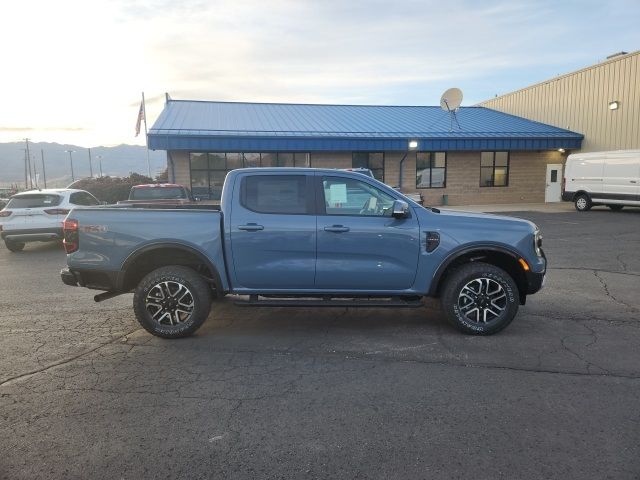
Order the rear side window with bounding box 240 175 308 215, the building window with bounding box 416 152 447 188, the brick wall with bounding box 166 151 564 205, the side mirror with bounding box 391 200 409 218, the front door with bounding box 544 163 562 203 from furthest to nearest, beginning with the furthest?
1. the front door with bounding box 544 163 562 203
2. the building window with bounding box 416 152 447 188
3. the brick wall with bounding box 166 151 564 205
4. the rear side window with bounding box 240 175 308 215
5. the side mirror with bounding box 391 200 409 218

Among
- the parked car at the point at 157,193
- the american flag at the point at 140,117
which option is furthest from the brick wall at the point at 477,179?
the american flag at the point at 140,117

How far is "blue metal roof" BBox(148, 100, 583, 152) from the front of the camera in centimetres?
2014

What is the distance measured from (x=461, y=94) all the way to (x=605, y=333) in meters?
19.8

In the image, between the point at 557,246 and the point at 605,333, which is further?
the point at 557,246

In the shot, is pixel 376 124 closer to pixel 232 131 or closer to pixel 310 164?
pixel 310 164

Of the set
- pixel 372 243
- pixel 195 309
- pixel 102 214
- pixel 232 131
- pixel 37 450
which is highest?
pixel 232 131

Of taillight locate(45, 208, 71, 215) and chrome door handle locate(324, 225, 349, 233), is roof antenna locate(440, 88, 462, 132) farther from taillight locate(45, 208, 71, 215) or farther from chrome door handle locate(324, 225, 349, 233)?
chrome door handle locate(324, 225, 349, 233)

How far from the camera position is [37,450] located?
9.86ft

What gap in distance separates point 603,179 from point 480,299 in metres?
17.6

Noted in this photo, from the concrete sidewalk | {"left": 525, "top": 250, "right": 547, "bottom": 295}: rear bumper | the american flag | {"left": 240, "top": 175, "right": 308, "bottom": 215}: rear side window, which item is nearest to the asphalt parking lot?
{"left": 525, "top": 250, "right": 547, "bottom": 295}: rear bumper

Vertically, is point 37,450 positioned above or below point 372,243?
below

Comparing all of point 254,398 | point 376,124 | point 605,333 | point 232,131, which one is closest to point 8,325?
point 254,398

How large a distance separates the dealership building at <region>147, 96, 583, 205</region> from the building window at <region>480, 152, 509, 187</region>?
2.1 inches

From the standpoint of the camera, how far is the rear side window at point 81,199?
12096mm
